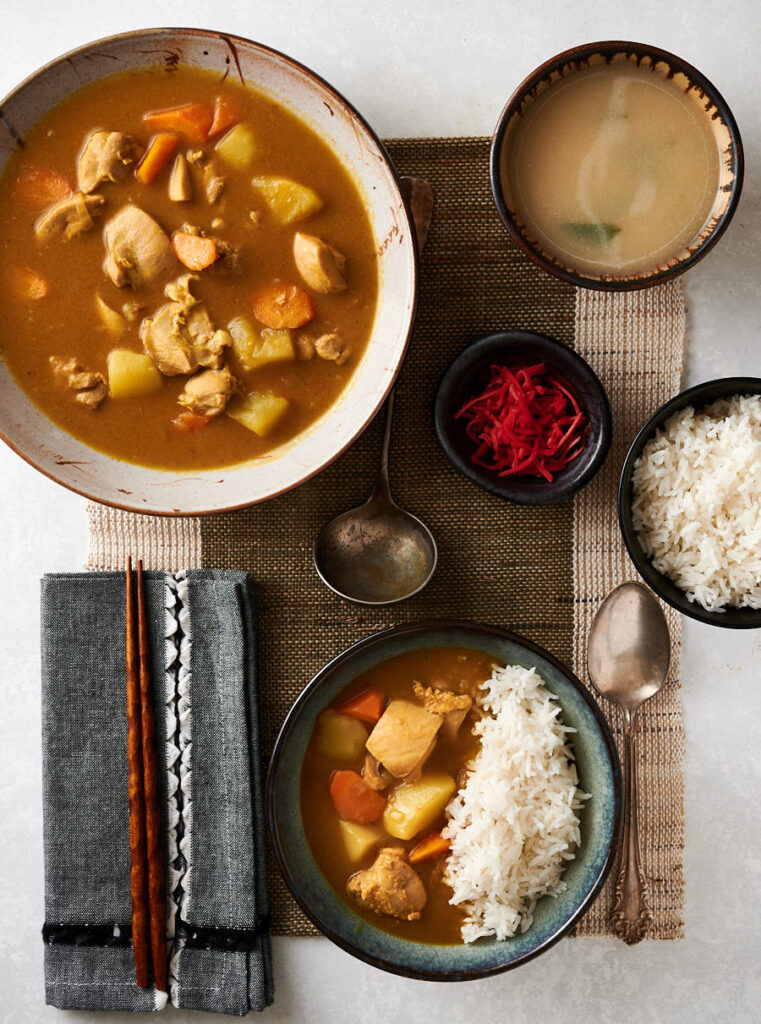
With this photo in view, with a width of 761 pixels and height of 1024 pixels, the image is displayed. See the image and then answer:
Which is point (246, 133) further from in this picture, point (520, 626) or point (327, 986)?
point (327, 986)

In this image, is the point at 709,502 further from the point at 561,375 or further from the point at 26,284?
the point at 26,284

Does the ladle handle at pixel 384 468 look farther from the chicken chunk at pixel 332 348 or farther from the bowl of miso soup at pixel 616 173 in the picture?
the bowl of miso soup at pixel 616 173

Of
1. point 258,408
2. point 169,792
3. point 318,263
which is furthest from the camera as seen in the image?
point 169,792

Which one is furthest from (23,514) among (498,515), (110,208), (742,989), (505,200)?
(742,989)

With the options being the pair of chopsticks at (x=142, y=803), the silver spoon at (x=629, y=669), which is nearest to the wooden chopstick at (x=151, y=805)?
the pair of chopsticks at (x=142, y=803)

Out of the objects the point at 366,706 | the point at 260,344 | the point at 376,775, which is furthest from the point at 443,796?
the point at 260,344

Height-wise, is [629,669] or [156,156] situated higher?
[156,156]
